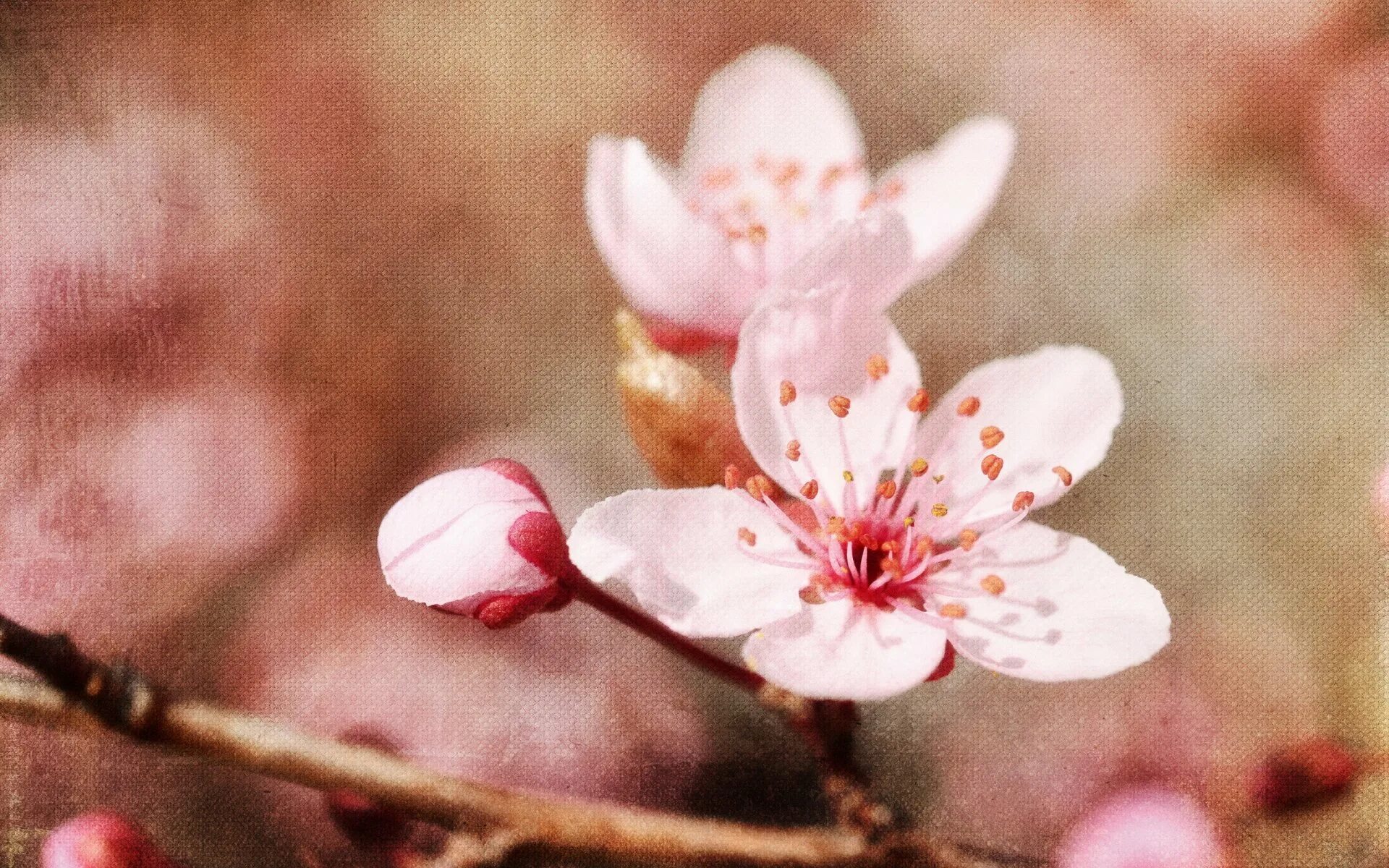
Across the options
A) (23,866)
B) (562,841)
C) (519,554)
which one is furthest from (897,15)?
(23,866)

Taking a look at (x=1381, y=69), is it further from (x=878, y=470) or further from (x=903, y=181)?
(x=878, y=470)

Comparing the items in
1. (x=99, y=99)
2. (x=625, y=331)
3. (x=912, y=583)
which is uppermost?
(x=99, y=99)

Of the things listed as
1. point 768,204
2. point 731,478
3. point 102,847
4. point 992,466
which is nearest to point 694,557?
point 731,478

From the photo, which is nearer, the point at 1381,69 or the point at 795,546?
the point at 795,546

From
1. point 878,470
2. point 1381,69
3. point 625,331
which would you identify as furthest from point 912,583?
point 1381,69

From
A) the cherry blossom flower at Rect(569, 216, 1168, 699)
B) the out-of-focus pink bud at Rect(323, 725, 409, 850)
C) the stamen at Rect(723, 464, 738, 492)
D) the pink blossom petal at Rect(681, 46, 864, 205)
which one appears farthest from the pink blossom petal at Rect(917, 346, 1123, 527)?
the out-of-focus pink bud at Rect(323, 725, 409, 850)

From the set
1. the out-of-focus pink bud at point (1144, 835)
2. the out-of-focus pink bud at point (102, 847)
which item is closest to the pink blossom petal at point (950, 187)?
the out-of-focus pink bud at point (1144, 835)

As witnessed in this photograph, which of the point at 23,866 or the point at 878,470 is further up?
the point at 878,470
